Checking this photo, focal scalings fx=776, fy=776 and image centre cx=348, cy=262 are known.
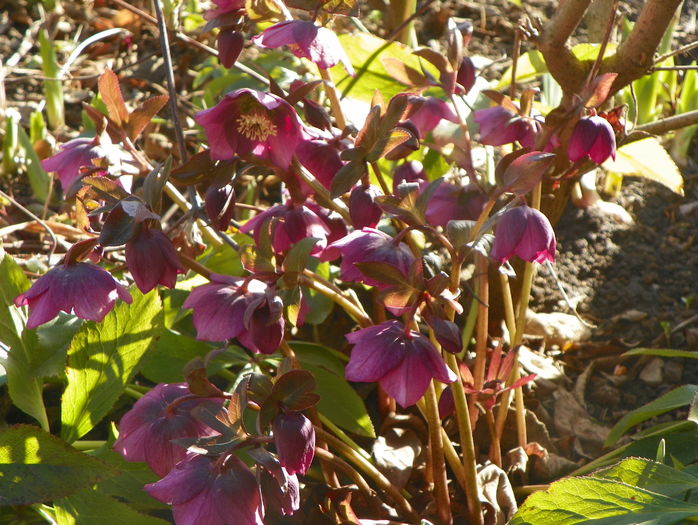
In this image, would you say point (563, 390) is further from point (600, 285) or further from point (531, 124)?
point (531, 124)

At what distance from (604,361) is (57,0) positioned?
1.60 metres

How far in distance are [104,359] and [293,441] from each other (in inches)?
15.0

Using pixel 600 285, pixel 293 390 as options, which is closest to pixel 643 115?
pixel 600 285

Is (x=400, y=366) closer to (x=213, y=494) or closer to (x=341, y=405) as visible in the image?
(x=213, y=494)

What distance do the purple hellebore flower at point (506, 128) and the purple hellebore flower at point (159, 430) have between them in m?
0.42

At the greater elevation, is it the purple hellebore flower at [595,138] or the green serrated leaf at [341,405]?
the purple hellebore flower at [595,138]

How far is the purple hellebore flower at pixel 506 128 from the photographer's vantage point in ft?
2.88

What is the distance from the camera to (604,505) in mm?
735

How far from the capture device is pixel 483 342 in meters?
0.96

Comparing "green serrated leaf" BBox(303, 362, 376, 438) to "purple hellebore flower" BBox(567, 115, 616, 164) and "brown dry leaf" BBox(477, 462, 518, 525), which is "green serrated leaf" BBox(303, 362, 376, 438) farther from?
"purple hellebore flower" BBox(567, 115, 616, 164)

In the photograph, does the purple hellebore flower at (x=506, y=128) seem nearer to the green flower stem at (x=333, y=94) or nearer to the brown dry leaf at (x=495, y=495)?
the green flower stem at (x=333, y=94)

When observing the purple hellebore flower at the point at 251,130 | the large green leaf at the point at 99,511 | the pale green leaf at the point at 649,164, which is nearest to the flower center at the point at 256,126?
the purple hellebore flower at the point at 251,130

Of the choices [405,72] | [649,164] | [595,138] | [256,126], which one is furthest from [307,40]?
[649,164]

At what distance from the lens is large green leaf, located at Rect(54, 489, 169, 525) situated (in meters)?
0.81
